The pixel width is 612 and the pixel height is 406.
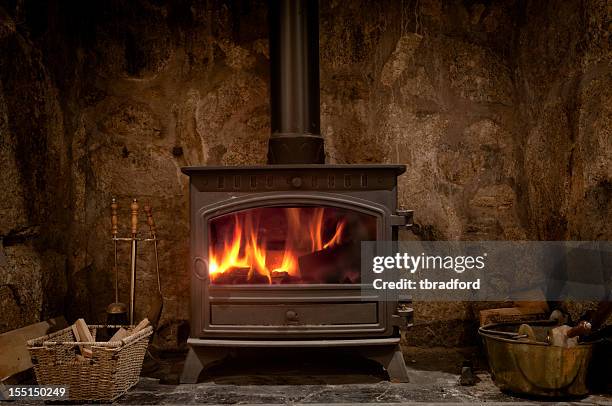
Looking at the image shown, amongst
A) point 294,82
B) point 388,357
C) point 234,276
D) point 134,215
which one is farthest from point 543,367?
point 134,215

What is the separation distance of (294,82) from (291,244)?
694 mm

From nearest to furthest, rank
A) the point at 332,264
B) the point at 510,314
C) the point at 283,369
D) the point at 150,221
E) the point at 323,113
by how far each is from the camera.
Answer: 1. the point at 332,264
2. the point at 283,369
3. the point at 510,314
4. the point at 150,221
5. the point at 323,113

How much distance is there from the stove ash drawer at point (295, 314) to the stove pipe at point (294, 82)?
0.62m

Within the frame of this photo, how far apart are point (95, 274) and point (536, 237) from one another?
2.12m

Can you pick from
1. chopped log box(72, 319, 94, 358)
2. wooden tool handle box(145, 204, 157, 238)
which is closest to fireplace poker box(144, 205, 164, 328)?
wooden tool handle box(145, 204, 157, 238)

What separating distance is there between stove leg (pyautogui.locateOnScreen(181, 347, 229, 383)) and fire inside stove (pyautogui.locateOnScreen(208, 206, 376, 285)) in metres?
0.29

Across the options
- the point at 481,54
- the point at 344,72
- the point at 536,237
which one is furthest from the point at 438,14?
the point at 536,237

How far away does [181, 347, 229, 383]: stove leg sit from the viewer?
2.56 m

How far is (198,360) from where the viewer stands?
258 centimetres

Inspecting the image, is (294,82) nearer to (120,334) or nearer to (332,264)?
(332,264)

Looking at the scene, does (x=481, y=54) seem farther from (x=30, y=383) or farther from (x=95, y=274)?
(x=30, y=383)

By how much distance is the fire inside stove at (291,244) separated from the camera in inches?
A: 103

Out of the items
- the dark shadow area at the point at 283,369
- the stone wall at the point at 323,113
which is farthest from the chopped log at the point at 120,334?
the stone wall at the point at 323,113

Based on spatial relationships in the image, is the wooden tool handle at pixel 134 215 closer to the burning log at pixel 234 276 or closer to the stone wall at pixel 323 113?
the stone wall at pixel 323 113
